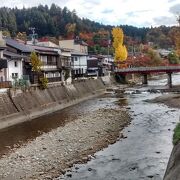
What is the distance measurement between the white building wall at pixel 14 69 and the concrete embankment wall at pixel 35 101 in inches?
125

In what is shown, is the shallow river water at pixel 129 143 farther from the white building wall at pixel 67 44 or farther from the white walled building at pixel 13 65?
the white building wall at pixel 67 44

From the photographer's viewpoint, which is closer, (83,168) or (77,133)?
(83,168)

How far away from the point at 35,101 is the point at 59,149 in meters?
14.1

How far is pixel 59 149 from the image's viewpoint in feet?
64.2

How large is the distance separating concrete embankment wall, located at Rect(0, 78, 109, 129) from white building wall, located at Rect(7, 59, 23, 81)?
3.17 meters

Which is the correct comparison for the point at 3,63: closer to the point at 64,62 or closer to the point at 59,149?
the point at 59,149

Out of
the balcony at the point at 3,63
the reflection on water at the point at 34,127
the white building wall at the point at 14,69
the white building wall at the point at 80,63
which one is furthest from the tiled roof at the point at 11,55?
the white building wall at the point at 80,63

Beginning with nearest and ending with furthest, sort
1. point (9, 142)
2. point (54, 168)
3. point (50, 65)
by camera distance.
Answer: point (54, 168)
point (9, 142)
point (50, 65)

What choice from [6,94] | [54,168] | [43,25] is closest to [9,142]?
[54,168]

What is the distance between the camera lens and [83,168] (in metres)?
16.5

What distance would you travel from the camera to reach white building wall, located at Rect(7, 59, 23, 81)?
35.4m

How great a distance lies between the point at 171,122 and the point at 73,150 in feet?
36.1

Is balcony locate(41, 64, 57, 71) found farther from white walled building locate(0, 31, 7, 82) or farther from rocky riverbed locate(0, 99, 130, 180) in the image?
rocky riverbed locate(0, 99, 130, 180)

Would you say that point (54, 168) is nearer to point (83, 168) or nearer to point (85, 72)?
point (83, 168)
